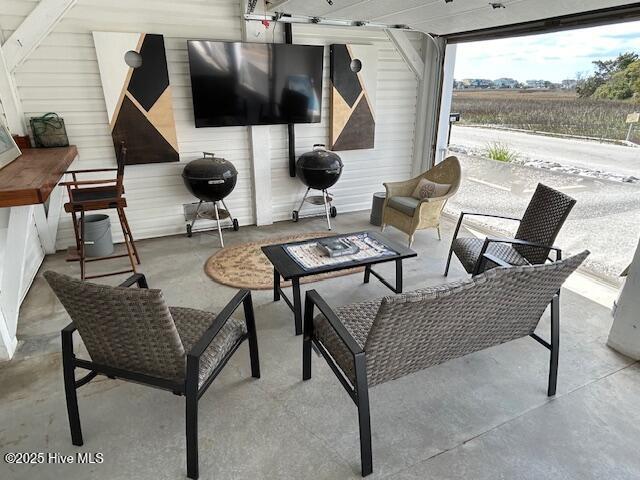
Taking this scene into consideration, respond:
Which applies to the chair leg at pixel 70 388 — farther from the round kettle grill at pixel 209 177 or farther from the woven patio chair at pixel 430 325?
the round kettle grill at pixel 209 177

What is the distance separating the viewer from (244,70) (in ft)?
13.0

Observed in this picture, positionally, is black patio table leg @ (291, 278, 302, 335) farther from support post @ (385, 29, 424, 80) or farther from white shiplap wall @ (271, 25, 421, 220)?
support post @ (385, 29, 424, 80)

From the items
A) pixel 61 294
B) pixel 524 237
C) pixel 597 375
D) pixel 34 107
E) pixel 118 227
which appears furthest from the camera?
pixel 118 227

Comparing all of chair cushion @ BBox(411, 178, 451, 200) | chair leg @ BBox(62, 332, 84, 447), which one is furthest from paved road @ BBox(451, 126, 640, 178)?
chair leg @ BBox(62, 332, 84, 447)

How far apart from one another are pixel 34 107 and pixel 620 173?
17.2 feet

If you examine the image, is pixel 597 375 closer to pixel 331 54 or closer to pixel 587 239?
pixel 587 239

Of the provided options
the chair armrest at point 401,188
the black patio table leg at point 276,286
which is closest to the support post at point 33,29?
the black patio table leg at point 276,286

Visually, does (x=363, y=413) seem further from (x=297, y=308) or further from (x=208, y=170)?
(x=208, y=170)

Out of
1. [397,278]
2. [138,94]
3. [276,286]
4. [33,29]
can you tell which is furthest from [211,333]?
[33,29]

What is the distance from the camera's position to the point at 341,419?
192 cm

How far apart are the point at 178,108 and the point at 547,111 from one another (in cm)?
376

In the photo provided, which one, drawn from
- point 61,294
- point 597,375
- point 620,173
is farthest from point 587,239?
point 61,294

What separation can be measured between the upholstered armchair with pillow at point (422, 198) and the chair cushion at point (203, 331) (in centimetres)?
242

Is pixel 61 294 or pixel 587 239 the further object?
pixel 587 239
